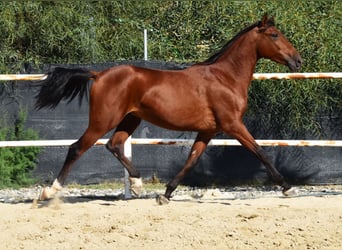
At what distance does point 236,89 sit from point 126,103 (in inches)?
47.2

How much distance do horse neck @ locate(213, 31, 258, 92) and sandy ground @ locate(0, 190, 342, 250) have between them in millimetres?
1469

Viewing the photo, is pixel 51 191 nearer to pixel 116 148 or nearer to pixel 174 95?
pixel 116 148

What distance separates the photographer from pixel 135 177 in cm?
831

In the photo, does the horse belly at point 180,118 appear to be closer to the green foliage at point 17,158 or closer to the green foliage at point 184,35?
the green foliage at point 184,35

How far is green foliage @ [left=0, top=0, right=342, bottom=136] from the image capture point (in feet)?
35.2

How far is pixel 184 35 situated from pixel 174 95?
447 centimetres

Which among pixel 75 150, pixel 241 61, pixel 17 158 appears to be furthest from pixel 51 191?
pixel 17 158

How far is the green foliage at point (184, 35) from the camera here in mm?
10734

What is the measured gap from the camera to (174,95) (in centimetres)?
795

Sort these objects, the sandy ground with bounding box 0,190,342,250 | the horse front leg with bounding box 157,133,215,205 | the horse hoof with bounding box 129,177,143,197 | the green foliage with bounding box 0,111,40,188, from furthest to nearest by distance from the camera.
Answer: the green foliage with bounding box 0,111,40,188 → the horse hoof with bounding box 129,177,143,197 → the horse front leg with bounding box 157,133,215,205 → the sandy ground with bounding box 0,190,342,250

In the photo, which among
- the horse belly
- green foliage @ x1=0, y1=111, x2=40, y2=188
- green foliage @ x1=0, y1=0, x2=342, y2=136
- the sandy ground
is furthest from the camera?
green foliage @ x1=0, y1=0, x2=342, y2=136

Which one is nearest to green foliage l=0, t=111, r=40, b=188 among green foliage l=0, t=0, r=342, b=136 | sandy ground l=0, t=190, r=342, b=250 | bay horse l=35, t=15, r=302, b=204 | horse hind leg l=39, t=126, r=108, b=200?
green foliage l=0, t=0, r=342, b=136

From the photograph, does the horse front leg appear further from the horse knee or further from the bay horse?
the horse knee

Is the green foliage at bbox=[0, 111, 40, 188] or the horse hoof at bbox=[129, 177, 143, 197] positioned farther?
the green foliage at bbox=[0, 111, 40, 188]
